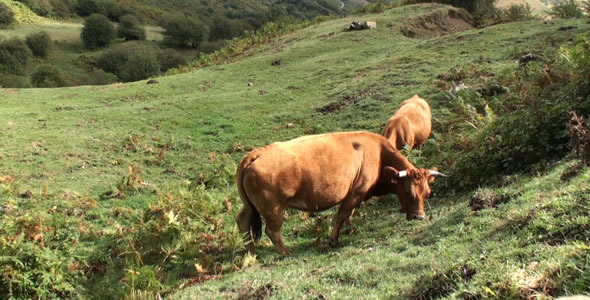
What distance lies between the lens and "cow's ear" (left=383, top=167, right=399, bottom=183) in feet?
24.2

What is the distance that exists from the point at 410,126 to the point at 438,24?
2287 centimetres

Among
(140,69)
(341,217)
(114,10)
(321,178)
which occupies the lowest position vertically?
(114,10)

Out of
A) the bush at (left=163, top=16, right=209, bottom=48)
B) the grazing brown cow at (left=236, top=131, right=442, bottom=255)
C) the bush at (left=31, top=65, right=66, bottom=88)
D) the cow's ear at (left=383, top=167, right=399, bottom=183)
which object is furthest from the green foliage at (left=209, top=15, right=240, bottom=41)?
the cow's ear at (left=383, top=167, right=399, bottom=183)

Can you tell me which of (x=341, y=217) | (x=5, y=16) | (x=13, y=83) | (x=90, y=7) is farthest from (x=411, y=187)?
(x=90, y=7)

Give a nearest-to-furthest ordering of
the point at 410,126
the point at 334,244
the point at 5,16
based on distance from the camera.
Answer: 1. the point at 334,244
2. the point at 410,126
3. the point at 5,16

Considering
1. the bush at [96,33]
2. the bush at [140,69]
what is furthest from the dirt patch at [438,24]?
the bush at [96,33]

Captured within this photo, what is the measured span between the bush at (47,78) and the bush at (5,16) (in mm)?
28671

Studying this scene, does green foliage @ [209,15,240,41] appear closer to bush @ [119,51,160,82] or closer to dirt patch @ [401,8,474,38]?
bush @ [119,51,160,82]

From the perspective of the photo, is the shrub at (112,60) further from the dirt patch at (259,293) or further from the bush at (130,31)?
the dirt patch at (259,293)

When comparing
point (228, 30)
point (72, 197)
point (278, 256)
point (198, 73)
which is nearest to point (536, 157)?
point (278, 256)

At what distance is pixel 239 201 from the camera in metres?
9.86

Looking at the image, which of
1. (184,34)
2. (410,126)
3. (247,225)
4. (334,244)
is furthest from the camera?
(184,34)

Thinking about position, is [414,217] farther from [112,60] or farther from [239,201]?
[112,60]

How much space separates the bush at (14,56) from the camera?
4256cm
